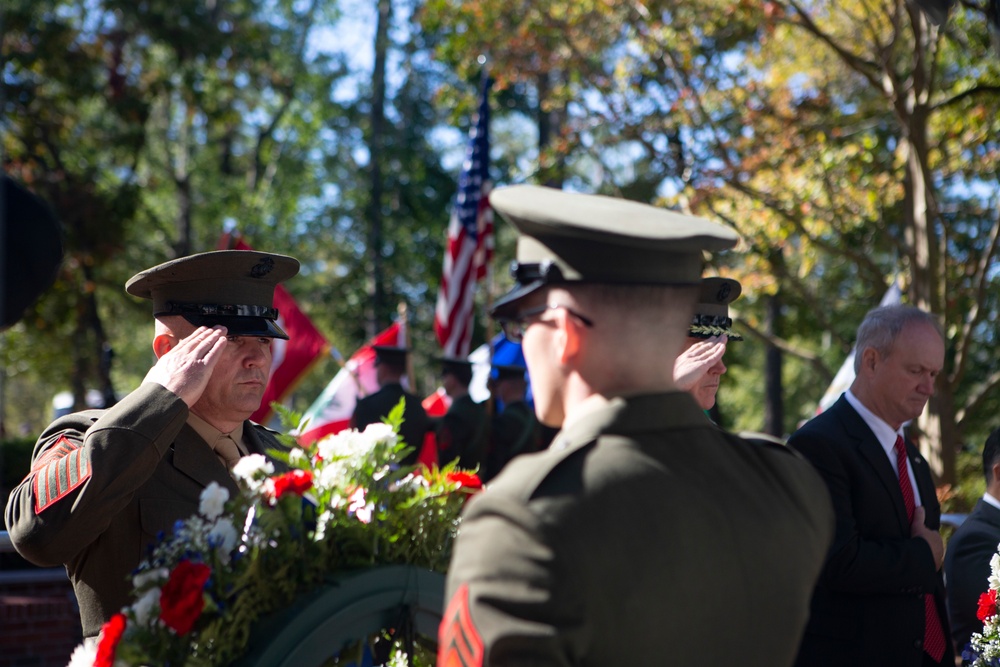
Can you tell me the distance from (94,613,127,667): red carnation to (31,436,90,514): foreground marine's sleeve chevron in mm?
642

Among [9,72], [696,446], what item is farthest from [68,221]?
[696,446]

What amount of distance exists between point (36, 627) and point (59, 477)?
5126 millimetres

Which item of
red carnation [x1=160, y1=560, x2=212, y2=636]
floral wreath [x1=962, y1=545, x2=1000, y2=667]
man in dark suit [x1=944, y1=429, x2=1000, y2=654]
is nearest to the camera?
red carnation [x1=160, y1=560, x2=212, y2=636]

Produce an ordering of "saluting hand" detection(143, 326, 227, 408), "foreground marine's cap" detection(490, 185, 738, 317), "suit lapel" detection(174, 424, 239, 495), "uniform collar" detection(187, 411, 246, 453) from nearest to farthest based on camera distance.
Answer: "foreground marine's cap" detection(490, 185, 738, 317) → "saluting hand" detection(143, 326, 227, 408) → "suit lapel" detection(174, 424, 239, 495) → "uniform collar" detection(187, 411, 246, 453)

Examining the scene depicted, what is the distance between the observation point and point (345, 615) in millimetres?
2104

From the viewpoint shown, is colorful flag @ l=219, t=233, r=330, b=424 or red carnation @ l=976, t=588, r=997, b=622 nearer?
red carnation @ l=976, t=588, r=997, b=622

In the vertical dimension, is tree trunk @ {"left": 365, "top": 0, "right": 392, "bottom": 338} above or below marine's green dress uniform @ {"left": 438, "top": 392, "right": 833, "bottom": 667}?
above

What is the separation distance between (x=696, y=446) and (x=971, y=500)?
10075mm

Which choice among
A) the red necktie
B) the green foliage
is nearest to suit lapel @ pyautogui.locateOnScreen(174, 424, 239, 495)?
the green foliage

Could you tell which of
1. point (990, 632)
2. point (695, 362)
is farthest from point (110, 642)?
point (990, 632)

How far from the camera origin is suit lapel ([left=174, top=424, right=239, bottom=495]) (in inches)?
119

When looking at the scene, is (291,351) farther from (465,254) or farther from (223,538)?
(223,538)

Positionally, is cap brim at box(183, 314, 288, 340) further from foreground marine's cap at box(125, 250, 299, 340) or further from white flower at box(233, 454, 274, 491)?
white flower at box(233, 454, 274, 491)

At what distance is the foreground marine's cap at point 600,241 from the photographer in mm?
1845
